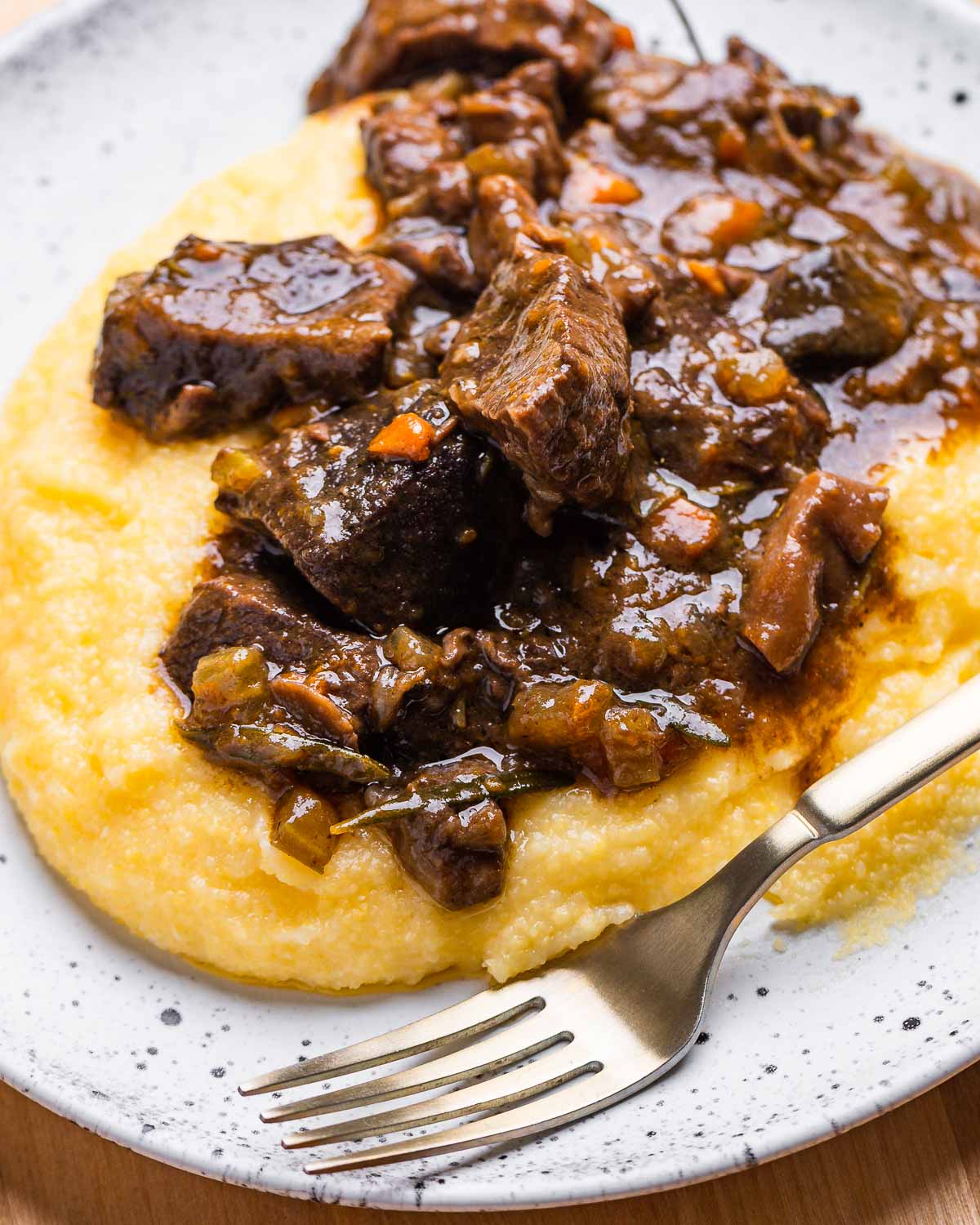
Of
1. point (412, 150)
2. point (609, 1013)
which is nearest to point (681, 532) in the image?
point (609, 1013)

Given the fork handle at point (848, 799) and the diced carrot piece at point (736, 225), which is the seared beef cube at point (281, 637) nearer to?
the fork handle at point (848, 799)

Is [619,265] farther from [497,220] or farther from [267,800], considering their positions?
[267,800]

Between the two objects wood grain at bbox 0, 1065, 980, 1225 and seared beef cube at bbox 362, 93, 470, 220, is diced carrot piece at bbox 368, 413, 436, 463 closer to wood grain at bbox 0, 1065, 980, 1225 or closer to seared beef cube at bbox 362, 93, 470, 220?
seared beef cube at bbox 362, 93, 470, 220

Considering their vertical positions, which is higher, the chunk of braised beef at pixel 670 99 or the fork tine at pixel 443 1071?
the chunk of braised beef at pixel 670 99

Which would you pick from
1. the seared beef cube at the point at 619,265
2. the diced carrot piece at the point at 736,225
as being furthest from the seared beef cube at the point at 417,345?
the diced carrot piece at the point at 736,225

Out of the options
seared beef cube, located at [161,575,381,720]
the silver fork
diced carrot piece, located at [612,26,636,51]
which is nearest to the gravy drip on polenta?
seared beef cube, located at [161,575,381,720]

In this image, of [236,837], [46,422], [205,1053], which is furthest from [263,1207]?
[46,422]
